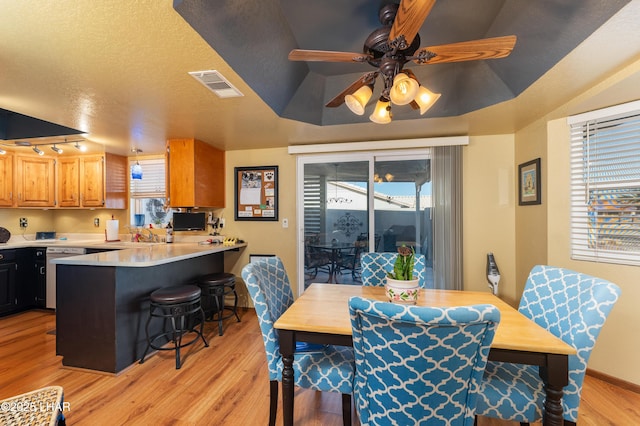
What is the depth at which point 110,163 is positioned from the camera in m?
4.11

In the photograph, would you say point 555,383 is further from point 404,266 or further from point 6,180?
point 6,180

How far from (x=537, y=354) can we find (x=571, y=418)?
39 centimetres

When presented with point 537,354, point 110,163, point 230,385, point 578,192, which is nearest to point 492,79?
point 578,192

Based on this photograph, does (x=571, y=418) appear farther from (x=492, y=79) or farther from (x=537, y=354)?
(x=492, y=79)

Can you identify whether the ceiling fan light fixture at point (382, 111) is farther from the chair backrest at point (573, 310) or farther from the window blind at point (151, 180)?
the window blind at point (151, 180)

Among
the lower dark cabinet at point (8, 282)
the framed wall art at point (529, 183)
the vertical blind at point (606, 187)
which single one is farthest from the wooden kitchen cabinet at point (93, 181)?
the vertical blind at point (606, 187)

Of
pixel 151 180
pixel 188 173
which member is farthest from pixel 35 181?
pixel 188 173

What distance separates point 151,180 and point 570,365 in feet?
16.5

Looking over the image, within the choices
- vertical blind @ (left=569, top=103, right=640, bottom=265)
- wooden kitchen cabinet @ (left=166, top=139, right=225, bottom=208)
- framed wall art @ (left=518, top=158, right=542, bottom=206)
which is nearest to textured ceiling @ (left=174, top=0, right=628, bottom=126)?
vertical blind @ (left=569, top=103, right=640, bottom=265)

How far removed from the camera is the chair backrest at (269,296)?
4.93 feet

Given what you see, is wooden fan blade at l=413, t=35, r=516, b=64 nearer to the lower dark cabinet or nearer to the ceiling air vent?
the ceiling air vent

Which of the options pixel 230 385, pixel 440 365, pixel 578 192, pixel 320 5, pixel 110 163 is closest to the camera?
pixel 440 365

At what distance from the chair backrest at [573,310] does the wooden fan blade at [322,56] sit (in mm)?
1595

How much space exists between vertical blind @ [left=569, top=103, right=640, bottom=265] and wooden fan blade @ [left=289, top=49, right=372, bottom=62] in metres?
2.10
